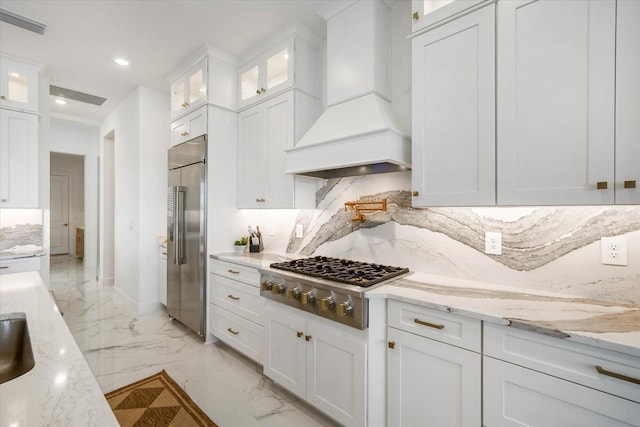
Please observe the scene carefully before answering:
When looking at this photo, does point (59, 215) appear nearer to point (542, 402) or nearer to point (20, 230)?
point (20, 230)

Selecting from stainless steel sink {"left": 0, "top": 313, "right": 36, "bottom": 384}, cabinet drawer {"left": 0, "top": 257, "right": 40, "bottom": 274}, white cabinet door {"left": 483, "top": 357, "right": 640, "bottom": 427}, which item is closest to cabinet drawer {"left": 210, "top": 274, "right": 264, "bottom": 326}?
stainless steel sink {"left": 0, "top": 313, "right": 36, "bottom": 384}

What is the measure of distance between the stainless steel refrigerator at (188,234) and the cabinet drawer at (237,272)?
185 mm

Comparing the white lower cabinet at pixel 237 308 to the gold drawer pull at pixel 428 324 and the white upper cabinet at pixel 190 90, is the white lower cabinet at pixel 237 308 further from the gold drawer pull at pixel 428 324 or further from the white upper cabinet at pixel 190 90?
the white upper cabinet at pixel 190 90

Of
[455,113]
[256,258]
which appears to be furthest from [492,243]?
[256,258]

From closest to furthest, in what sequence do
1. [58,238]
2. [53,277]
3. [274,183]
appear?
1. [274,183]
2. [53,277]
3. [58,238]

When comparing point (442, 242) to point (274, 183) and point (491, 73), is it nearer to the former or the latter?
point (491, 73)

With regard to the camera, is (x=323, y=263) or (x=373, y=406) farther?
(x=323, y=263)

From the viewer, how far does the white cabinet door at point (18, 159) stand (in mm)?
3219

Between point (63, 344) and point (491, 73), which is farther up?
point (491, 73)

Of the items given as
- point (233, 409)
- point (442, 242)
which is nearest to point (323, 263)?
point (442, 242)

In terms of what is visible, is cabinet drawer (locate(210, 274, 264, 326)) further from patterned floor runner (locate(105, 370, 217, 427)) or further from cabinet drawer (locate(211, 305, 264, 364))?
patterned floor runner (locate(105, 370, 217, 427))

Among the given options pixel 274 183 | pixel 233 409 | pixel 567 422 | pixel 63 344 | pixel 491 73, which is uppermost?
pixel 491 73

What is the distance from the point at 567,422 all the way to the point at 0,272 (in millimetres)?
4557

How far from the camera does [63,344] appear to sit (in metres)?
0.94
